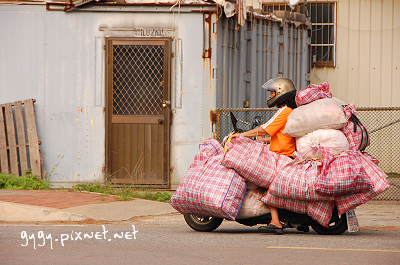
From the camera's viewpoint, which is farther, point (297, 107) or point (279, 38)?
point (279, 38)

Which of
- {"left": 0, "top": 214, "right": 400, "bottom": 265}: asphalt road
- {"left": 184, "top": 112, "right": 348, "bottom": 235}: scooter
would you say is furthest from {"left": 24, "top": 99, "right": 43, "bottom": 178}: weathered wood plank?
{"left": 184, "top": 112, "right": 348, "bottom": 235}: scooter

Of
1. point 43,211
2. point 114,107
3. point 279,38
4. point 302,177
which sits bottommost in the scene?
point 43,211

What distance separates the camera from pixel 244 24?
40.2 feet

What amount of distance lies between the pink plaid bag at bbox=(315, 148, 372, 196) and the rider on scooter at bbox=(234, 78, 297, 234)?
2.19 ft

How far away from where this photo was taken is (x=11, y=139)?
11.8 meters

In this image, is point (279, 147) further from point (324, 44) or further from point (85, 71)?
point (324, 44)

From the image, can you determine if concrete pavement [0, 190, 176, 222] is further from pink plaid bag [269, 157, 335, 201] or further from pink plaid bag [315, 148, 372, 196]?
pink plaid bag [315, 148, 372, 196]

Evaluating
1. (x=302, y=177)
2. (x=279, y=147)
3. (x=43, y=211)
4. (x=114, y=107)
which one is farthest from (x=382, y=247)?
(x=114, y=107)

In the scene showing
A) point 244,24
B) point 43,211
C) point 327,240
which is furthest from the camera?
point 244,24

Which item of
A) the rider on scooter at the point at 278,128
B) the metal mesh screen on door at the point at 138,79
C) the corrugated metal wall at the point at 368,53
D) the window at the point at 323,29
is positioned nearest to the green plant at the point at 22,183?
the metal mesh screen on door at the point at 138,79

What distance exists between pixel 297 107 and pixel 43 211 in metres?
3.98

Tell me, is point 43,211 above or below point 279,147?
below

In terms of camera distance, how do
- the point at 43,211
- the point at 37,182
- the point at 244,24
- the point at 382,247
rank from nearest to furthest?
1. the point at 382,247
2. the point at 43,211
3. the point at 37,182
4. the point at 244,24

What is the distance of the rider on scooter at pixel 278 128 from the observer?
23.1 ft
